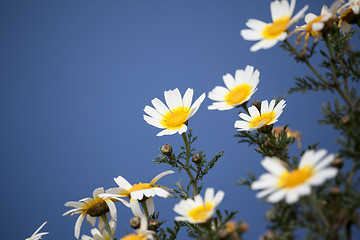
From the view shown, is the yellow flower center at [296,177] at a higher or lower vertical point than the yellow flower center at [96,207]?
lower

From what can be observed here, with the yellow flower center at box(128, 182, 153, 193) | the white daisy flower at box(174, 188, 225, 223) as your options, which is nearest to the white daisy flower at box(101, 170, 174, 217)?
the yellow flower center at box(128, 182, 153, 193)

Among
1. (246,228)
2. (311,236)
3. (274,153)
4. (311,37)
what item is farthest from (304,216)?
(311,37)

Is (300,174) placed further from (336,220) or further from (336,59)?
(336,59)

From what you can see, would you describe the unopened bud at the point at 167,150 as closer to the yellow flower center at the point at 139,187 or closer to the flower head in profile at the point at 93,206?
the yellow flower center at the point at 139,187

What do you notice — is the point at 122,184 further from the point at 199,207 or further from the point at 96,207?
the point at 199,207

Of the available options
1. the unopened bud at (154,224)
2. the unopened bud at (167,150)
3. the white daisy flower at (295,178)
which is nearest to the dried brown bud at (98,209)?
the unopened bud at (154,224)

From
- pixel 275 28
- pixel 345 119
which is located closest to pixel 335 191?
pixel 345 119
